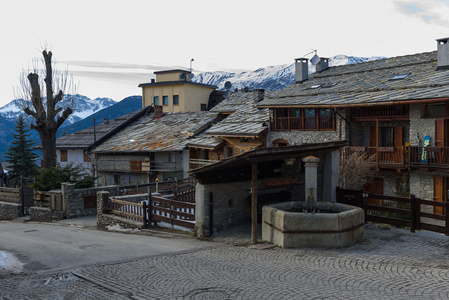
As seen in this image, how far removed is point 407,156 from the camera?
22766 mm

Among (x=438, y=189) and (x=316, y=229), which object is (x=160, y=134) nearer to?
(x=438, y=189)

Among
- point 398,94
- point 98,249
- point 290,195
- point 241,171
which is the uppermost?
point 398,94

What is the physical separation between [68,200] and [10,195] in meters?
6.84

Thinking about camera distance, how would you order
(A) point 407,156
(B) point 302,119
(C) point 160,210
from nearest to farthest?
(C) point 160,210, (A) point 407,156, (B) point 302,119

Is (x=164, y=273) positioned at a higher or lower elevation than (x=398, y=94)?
lower

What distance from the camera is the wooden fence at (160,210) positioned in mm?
15680

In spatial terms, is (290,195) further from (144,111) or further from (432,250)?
(144,111)

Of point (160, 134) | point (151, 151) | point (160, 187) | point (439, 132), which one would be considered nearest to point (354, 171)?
point (439, 132)

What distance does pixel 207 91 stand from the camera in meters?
59.2

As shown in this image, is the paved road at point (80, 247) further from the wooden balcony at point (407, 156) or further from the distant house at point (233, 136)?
the distant house at point (233, 136)

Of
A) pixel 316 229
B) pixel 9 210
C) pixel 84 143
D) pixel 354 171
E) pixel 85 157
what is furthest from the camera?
pixel 85 157

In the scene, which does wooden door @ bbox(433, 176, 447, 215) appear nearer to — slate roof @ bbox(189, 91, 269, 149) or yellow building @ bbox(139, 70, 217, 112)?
slate roof @ bbox(189, 91, 269, 149)

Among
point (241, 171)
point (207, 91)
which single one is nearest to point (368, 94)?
point (241, 171)

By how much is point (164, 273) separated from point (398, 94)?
700 inches
